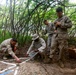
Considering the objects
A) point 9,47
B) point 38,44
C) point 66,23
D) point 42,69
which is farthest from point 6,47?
point 66,23

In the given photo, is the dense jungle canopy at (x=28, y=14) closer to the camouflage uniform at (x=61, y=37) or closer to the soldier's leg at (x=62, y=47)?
the camouflage uniform at (x=61, y=37)

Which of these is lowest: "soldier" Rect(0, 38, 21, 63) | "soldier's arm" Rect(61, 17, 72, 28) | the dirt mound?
the dirt mound

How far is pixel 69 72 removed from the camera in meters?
7.20

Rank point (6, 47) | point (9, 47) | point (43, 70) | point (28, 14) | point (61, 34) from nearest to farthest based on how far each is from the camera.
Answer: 1. point (43, 70)
2. point (61, 34)
3. point (9, 47)
4. point (6, 47)
5. point (28, 14)

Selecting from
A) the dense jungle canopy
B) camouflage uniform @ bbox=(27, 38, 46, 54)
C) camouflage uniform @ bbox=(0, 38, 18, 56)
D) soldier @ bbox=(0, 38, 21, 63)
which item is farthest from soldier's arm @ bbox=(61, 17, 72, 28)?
the dense jungle canopy

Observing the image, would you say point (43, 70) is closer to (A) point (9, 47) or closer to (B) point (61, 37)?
(B) point (61, 37)

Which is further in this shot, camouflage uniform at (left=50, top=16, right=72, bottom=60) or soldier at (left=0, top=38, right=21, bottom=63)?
soldier at (left=0, top=38, right=21, bottom=63)

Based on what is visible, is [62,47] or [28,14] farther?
[28,14]

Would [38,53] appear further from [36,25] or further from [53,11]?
[53,11]

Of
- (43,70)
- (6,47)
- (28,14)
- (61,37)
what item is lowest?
(43,70)

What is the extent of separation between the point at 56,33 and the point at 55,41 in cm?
27

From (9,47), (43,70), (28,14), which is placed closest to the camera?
(43,70)

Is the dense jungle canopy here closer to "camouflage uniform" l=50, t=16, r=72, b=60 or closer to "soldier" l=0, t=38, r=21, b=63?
"soldier" l=0, t=38, r=21, b=63

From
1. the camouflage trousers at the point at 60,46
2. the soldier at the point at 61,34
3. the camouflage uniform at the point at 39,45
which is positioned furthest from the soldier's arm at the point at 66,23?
the camouflage uniform at the point at 39,45
